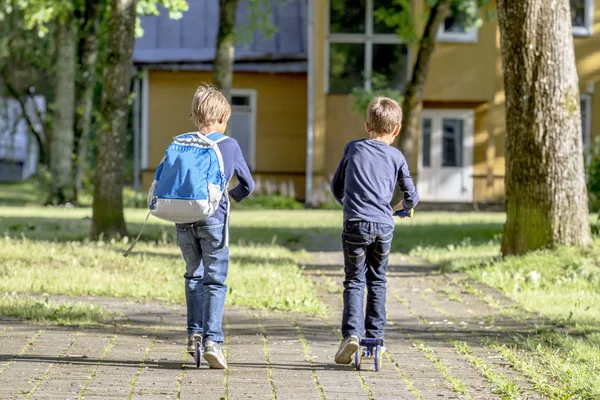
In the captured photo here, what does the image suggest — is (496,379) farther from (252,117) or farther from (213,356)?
(252,117)

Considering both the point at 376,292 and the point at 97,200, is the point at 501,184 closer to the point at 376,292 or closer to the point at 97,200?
the point at 97,200

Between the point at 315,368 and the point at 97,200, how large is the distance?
855 cm

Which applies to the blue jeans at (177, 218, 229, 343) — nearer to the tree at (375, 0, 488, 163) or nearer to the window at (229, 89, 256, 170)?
the tree at (375, 0, 488, 163)

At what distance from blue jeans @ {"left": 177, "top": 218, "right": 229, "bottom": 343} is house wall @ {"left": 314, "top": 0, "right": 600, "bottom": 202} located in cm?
2151

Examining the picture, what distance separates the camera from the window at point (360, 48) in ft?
93.9

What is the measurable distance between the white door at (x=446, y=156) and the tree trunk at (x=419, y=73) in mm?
5764

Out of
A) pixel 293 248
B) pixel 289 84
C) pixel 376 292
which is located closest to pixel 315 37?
pixel 289 84

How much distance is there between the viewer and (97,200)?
47.2 feet

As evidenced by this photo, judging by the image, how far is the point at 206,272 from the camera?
6.37 m

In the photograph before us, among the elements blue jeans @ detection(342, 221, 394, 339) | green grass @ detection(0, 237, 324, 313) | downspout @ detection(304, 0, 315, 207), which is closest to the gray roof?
downspout @ detection(304, 0, 315, 207)

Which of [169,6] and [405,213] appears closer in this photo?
[405,213]

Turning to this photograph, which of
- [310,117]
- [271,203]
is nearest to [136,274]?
[271,203]

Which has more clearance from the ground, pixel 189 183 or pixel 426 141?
pixel 426 141

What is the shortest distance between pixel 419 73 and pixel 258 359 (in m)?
17.0
